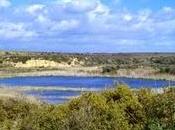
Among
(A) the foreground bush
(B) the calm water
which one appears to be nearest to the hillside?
(B) the calm water

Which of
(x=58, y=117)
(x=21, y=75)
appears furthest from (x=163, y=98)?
(x=21, y=75)

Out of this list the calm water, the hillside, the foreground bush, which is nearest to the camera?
the foreground bush

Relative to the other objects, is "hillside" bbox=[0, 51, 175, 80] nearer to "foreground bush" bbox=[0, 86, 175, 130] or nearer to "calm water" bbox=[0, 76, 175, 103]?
"calm water" bbox=[0, 76, 175, 103]

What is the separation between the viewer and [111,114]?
16656mm

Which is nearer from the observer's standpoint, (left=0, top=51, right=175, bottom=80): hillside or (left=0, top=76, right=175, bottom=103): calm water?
(left=0, top=76, right=175, bottom=103): calm water

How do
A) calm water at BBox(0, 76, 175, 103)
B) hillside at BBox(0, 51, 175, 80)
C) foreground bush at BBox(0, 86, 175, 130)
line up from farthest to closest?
hillside at BBox(0, 51, 175, 80), calm water at BBox(0, 76, 175, 103), foreground bush at BBox(0, 86, 175, 130)

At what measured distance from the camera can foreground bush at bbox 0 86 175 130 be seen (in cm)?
1568

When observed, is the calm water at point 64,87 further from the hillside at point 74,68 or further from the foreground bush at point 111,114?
the foreground bush at point 111,114

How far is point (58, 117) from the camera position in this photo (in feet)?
54.6

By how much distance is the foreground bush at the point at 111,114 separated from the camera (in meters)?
15.7

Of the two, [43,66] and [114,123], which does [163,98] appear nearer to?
[114,123]

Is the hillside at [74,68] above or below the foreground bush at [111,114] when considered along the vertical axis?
below

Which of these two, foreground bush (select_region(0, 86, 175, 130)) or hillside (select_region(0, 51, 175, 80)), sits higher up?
foreground bush (select_region(0, 86, 175, 130))

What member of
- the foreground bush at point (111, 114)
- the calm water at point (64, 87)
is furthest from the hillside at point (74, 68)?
the foreground bush at point (111, 114)
